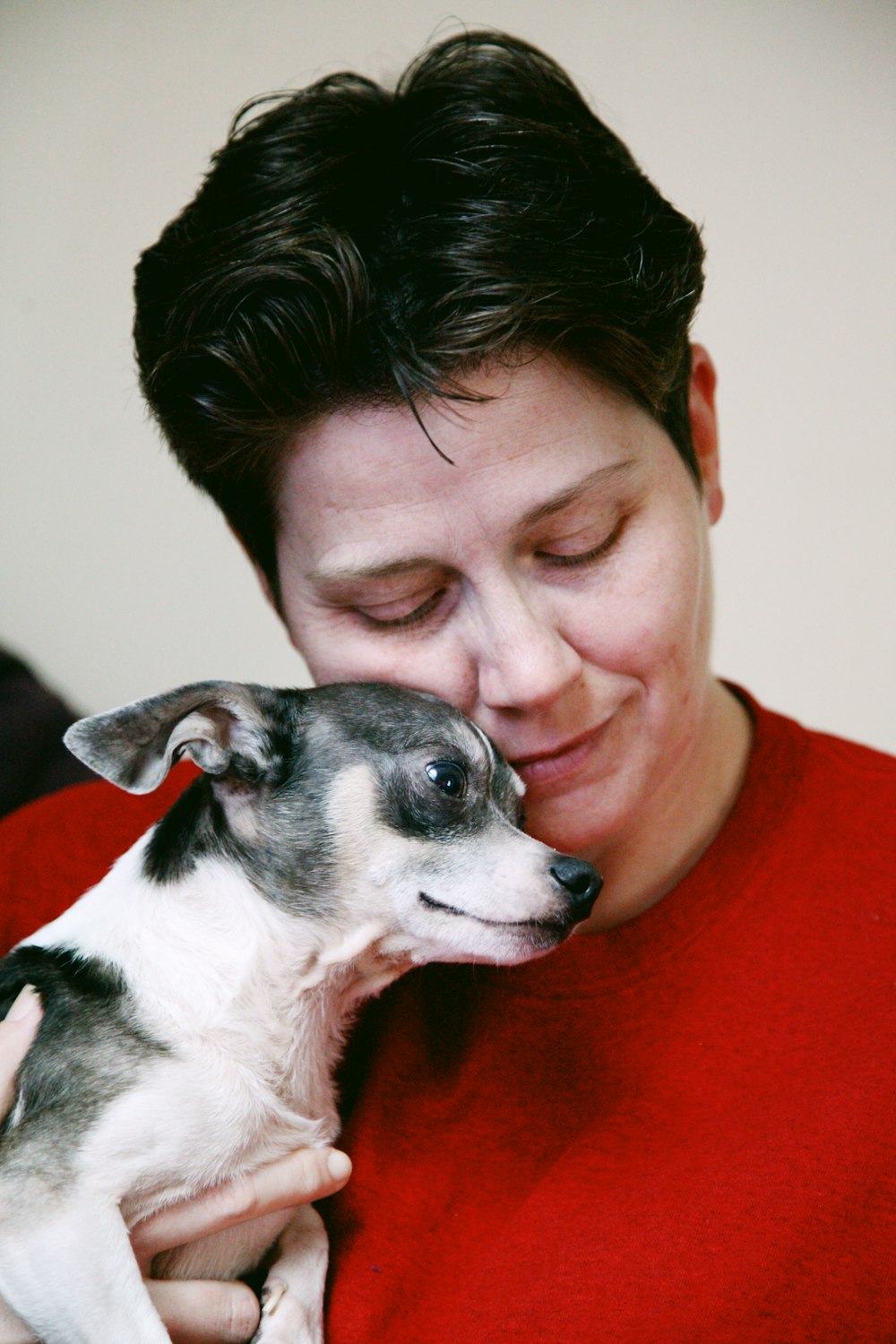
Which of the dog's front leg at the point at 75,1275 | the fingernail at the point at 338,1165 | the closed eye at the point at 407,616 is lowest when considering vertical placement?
the fingernail at the point at 338,1165

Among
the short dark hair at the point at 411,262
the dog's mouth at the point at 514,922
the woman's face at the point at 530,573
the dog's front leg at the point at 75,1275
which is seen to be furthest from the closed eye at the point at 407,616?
the dog's front leg at the point at 75,1275

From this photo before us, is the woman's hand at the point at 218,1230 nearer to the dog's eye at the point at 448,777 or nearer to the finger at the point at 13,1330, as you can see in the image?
the finger at the point at 13,1330

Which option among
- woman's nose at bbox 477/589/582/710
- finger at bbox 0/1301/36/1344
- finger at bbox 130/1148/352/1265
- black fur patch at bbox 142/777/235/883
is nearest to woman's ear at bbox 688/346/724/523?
woman's nose at bbox 477/589/582/710

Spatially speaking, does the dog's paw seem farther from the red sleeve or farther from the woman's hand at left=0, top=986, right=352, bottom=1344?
the red sleeve

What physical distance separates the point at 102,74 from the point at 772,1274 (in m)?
2.85

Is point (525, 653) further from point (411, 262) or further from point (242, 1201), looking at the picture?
point (242, 1201)

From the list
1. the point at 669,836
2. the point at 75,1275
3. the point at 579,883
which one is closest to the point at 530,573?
the point at 579,883

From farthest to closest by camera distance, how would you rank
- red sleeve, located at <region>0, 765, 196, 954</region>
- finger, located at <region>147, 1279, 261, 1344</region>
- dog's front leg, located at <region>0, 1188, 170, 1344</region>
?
red sleeve, located at <region>0, 765, 196, 954</region>
finger, located at <region>147, 1279, 261, 1344</region>
dog's front leg, located at <region>0, 1188, 170, 1344</region>

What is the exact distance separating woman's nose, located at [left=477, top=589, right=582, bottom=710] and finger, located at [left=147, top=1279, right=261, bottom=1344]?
0.83 m

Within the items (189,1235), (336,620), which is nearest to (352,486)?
(336,620)

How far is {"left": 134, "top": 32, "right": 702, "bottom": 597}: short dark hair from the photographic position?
133cm

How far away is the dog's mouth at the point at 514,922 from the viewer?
1.40 metres

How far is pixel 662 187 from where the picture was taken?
2.58 metres

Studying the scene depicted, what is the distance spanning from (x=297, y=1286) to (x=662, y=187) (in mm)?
2366
